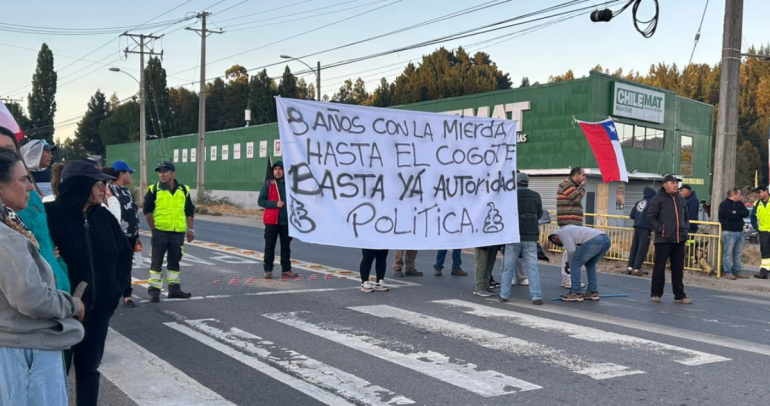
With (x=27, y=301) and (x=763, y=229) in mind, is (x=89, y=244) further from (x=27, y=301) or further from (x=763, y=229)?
(x=763, y=229)

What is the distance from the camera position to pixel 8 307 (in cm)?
273

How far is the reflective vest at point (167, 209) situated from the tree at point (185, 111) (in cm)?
7974

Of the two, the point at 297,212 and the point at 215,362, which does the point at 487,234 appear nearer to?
the point at 297,212

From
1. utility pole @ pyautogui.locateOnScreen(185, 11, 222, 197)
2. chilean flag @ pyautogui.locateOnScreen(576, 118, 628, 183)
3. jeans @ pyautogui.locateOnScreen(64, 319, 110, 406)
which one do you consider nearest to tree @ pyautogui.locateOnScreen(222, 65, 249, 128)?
utility pole @ pyautogui.locateOnScreen(185, 11, 222, 197)

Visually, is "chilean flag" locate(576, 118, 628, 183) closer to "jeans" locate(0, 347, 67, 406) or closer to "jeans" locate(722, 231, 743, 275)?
"jeans" locate(722, 231, 743, 275)

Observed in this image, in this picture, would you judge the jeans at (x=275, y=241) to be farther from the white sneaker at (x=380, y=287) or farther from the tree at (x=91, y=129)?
the tree at (x=91, y=129)

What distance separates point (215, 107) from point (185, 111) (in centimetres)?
483

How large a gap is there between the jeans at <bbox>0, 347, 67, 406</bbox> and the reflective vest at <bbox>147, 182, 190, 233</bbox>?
19.0 feet

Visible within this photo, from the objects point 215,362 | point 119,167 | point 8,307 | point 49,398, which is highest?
point 119,167

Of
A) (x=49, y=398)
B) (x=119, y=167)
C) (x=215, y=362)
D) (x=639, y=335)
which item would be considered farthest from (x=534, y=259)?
(x=49, y=398)

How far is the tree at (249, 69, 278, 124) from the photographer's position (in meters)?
76.1

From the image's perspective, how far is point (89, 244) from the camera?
3.74m

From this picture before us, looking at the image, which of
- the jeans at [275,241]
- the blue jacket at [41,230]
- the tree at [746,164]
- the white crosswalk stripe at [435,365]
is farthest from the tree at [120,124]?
the blue jacket at [41,230]

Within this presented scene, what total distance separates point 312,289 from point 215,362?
13.2ft
